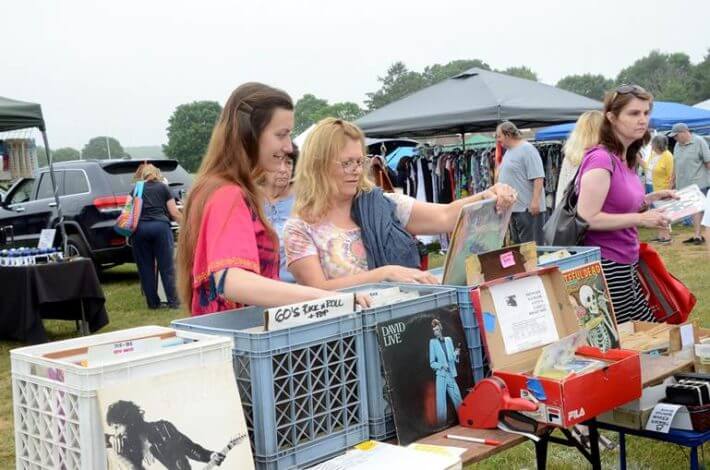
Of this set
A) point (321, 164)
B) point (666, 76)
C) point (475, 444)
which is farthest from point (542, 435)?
point (666, 76)

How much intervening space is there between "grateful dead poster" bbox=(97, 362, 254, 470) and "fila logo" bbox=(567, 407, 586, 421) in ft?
2.61

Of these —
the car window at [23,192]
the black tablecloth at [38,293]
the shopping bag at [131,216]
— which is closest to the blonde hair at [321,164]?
the black tablecloth at [38,293]

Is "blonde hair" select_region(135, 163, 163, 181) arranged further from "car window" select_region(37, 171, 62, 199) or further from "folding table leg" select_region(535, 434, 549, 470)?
"folding table leg" select_region(535, 434, 549, 470)

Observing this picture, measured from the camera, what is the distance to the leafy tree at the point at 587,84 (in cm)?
8875

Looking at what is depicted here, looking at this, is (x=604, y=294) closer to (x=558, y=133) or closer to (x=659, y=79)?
(x=558, y=133)

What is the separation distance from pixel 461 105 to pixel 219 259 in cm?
769

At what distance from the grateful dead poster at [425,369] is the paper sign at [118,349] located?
20.5 inches

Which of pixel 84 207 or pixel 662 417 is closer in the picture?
pixel 662 417

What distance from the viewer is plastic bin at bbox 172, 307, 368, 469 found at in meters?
1.57

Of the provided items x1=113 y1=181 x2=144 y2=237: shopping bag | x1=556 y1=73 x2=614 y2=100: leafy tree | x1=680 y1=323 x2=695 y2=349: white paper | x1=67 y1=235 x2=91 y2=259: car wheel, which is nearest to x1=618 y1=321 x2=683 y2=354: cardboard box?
x1=680 y1=323 x2=695 y2=349: white paper

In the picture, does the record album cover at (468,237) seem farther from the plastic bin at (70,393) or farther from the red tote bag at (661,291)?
the red tote bag at (661,291)

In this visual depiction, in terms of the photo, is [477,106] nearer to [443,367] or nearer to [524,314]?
[524,314]

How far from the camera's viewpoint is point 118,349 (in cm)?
160

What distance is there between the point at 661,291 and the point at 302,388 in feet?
7.44
